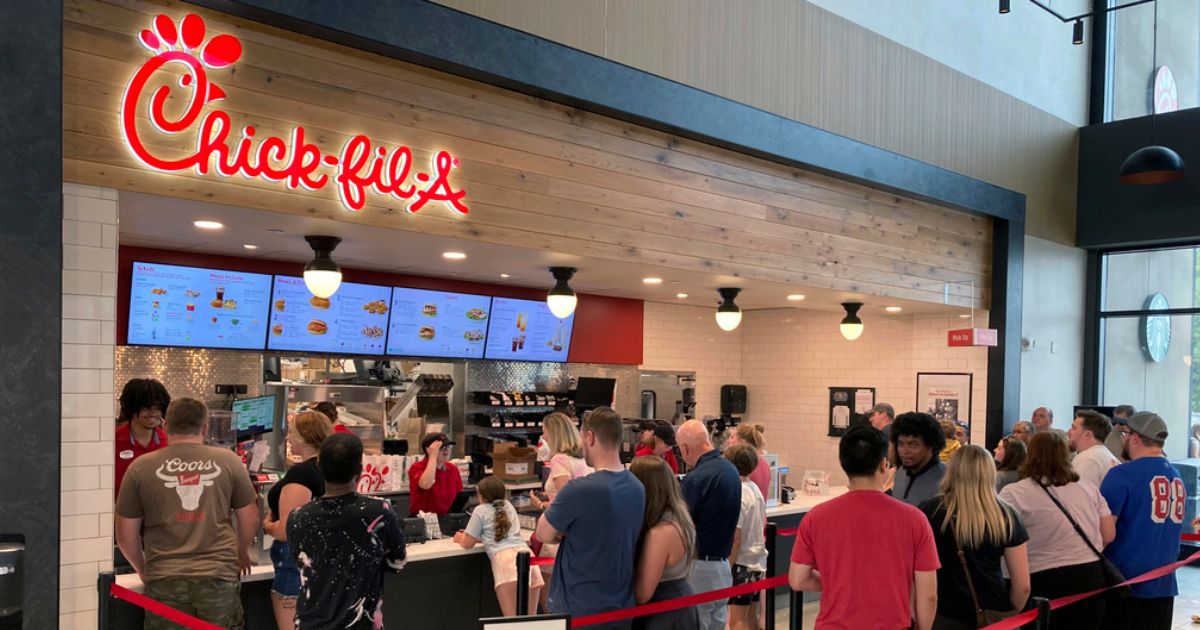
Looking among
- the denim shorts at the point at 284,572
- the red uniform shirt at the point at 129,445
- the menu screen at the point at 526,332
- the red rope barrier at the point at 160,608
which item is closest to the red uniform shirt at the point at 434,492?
the red uniform shirt at the point at 129,445

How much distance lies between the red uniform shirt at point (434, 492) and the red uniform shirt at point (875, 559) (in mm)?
3537

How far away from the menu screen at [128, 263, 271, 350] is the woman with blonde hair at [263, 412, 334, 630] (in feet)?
9.79

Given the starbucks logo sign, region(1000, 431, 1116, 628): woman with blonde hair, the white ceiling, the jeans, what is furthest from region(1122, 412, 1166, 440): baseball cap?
the starbucks logo sign

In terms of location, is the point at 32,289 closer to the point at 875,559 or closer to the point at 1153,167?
the point at 875,559

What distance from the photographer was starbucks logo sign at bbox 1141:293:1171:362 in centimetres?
1111

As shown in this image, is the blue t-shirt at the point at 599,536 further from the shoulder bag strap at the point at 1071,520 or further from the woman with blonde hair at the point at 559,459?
the shoulder bag strap at the point at 1071,520

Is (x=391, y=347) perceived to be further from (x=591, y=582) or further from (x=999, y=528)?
(x=999, y=528)

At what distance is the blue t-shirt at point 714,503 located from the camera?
474cm

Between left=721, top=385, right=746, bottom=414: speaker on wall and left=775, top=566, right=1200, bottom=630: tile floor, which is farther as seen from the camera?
left=721, top=385, right=746, bottom=414: speaker on wall

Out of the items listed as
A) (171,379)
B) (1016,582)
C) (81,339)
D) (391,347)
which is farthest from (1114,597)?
(171,379)

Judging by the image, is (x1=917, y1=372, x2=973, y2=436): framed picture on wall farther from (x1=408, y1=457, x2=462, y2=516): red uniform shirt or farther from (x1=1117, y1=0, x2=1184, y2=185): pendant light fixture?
(x1=408, y1=457, x2=462, y2=516): red uniform shirt

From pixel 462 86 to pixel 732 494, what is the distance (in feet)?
9.38

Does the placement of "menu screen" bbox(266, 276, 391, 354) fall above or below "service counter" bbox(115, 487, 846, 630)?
above

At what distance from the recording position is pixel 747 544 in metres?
5.63
